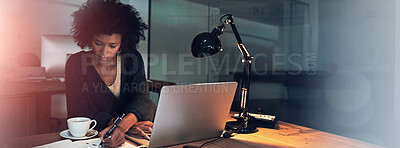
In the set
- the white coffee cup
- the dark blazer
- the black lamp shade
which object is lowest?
the white coffee cup

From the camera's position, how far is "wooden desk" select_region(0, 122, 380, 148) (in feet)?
3.77

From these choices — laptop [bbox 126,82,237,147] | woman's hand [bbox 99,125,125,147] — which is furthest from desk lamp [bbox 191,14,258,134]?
woman's hand [bbox 99,125,125,147]

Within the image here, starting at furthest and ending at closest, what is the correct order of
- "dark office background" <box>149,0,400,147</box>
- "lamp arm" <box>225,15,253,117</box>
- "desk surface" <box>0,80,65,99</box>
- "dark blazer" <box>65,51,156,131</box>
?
"desk surface" <box>0,80,65,99</box>
"dark office background" <box>149,0,400,147</box>
"dark blazer" <box>65,51,156,131</box>
"lamp arm" <box>225,15,253,117</box>

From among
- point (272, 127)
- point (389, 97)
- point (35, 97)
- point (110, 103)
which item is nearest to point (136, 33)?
point (110, 103)

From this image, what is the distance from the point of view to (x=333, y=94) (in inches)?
97.6

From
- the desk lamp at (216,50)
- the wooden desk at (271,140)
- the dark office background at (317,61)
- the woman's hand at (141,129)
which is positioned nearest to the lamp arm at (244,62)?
the desk lamp at (216,50)

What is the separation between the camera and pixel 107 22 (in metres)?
1.84

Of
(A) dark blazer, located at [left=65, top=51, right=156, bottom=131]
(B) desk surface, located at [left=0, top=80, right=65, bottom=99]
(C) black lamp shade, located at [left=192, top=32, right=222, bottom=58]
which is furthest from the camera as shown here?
(B) desk surface, located at [left=0, top=80, right=65, bottom=99]

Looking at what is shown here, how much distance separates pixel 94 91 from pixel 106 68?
0.21m

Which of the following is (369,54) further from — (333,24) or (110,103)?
(110,103)

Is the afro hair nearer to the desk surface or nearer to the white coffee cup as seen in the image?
the white coffee cup

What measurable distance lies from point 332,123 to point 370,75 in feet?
1.73

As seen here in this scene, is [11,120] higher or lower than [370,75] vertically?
lower

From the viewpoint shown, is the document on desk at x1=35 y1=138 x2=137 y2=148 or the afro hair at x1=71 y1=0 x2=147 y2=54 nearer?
the document on desk at x1=35 y1=138 x2=137 y2=148
